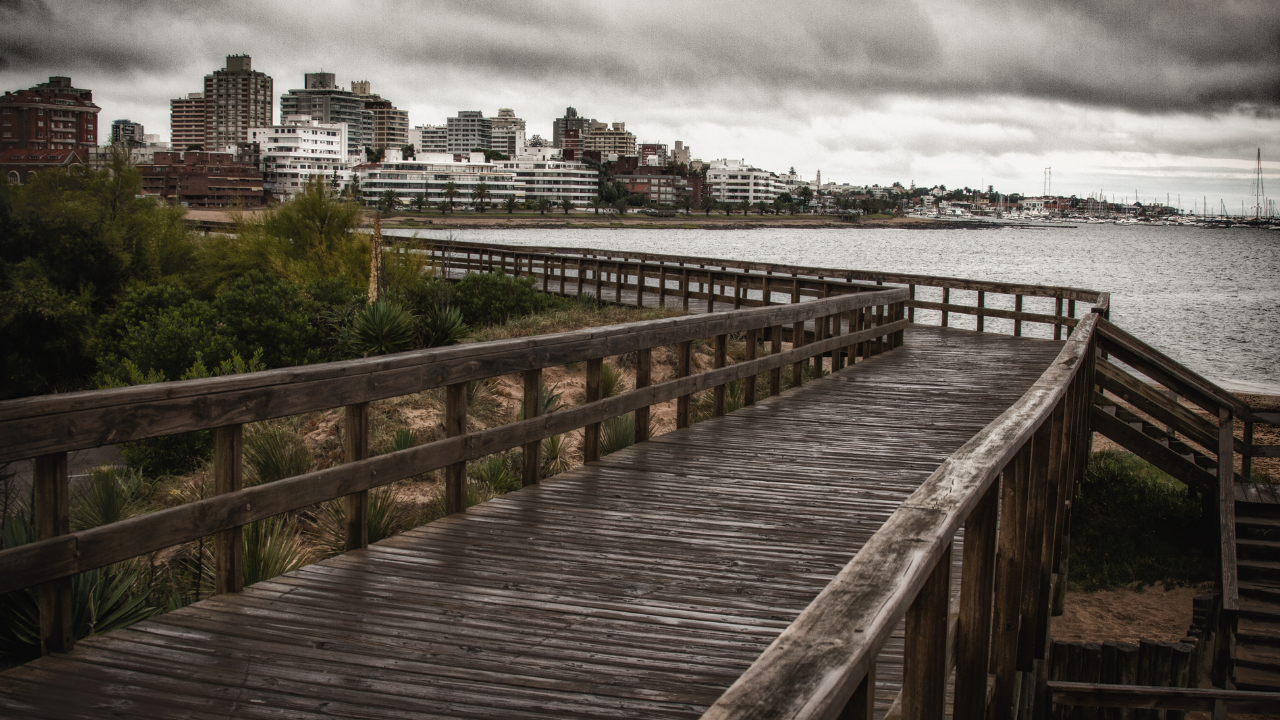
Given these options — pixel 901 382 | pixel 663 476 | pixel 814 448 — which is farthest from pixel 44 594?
pixel 901 382

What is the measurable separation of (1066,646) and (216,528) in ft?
17.9

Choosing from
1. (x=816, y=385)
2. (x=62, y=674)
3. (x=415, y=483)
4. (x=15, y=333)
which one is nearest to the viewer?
(x=62, y=674)

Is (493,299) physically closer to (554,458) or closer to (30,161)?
(554,458)

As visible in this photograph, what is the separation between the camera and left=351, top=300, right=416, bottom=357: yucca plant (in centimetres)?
1688

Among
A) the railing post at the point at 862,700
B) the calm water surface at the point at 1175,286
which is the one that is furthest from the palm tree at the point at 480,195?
the railing post at the point at 862,700

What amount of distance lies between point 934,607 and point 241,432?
114 inches

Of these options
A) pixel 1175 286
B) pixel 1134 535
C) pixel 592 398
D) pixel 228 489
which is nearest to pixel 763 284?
pixel 1134 535

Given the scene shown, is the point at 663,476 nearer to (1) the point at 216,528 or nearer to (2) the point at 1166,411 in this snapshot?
(1) the point at 216,528

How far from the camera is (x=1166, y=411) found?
12.9 metres

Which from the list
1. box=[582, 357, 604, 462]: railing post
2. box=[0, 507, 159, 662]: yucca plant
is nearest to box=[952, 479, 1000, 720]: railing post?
box=[0, 507, 159, 662]: yucca plant

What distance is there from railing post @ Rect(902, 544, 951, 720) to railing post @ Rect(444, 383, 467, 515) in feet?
12.3

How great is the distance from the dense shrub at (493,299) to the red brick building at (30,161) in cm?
1509

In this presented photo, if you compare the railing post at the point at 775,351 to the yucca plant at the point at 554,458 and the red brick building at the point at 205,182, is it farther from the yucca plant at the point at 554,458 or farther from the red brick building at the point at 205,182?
the red brick building at the point at 205,182

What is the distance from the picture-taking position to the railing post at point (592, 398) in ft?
23.0
